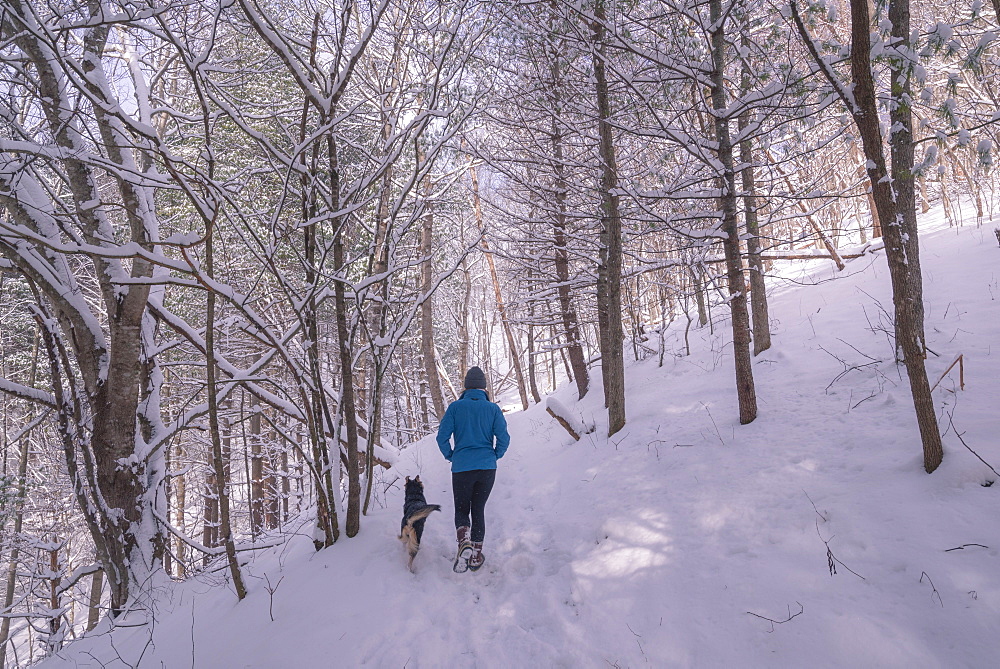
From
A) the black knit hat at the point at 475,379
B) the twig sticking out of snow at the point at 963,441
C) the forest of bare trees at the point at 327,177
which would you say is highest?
the forest of bare trees at the point at 327,177

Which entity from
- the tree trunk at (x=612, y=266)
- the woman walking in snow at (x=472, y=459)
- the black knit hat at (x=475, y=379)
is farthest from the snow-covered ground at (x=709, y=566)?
the black knit hat at (x=475, y=379)

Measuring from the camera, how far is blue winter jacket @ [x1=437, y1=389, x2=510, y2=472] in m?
4.38

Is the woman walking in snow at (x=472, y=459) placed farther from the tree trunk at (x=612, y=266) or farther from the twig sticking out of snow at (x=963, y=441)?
the twig sticking out of snow at (x=963, y=441)

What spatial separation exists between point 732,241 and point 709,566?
3.49m

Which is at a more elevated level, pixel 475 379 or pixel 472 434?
pixel 475 379

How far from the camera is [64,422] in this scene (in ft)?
13.1

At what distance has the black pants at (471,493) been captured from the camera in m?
4.29

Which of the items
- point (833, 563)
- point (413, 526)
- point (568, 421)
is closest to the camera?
point (833, 563)

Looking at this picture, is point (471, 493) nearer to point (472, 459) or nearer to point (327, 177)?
point (472, 459)

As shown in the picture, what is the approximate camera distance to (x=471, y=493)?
4.36m

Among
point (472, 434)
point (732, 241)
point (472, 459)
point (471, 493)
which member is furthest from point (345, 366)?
point (732, 241)

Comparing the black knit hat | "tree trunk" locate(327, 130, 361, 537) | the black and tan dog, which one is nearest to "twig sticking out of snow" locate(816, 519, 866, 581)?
the black and tan dog

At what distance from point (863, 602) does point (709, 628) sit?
0.84 m

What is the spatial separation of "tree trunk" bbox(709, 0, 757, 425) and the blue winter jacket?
9.05ft
